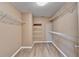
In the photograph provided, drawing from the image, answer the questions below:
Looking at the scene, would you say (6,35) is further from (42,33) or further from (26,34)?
(26,34)

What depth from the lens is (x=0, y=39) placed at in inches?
64.5

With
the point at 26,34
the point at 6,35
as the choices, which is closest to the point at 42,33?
the point at 6,35

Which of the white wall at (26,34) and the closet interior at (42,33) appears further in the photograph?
the white wall at (26,34)

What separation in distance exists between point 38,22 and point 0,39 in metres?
1.32

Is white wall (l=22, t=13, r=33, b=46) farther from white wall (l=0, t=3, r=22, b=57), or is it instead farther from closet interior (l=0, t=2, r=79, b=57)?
white wall (l=0, t=3, r=22, b=57)

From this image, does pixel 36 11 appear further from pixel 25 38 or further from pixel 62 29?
pixel 25 38

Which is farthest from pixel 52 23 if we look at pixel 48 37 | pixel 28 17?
pixel 28 17

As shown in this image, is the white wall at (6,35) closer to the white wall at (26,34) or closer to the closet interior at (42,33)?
A: the closet interior at (42,33)

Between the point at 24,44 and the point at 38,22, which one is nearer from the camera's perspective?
the point at 38,22

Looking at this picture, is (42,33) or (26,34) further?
(26,34)

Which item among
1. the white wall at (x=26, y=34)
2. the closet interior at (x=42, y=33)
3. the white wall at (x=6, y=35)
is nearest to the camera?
the closet interior at (x=42, y=33)

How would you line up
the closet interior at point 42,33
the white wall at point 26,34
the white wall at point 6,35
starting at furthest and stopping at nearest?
the white wall at point 26,34
the white wall at point 6,35
the closet interior at point 42,33

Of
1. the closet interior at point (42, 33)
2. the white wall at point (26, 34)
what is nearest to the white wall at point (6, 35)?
the closet interior at point (42, 33)

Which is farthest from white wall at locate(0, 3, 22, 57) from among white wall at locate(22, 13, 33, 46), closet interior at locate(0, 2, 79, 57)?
white wall at locate(22, 13, 33, 46)
